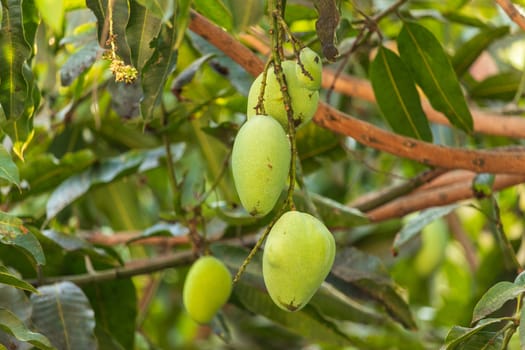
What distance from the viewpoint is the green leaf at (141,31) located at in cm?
87

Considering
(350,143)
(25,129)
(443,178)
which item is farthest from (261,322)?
(25,129)

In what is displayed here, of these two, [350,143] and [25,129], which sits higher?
[25,129]

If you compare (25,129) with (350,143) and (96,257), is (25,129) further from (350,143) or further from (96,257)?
(350,143)

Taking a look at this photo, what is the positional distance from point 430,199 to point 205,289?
0.39 m

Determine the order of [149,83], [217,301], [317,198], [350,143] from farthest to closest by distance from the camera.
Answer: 1. [350,143]
2. [317,198]
3. [217,301]
4. [149,83]

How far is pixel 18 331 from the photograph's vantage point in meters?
A: 0.87

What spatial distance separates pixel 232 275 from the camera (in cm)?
130

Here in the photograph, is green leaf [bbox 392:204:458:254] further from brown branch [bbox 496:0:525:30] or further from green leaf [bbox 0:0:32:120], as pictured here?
green leaf [bbox 0:0:32:120]

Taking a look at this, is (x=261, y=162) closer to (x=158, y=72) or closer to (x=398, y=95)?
(x=158, y=72)

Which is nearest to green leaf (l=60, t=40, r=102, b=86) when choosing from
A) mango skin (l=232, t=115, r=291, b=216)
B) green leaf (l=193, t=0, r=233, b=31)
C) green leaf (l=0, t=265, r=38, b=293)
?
green leaf (l=193, t=0, r=233, b=31)

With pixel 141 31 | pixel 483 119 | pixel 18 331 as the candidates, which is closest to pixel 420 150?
pixel 483 119

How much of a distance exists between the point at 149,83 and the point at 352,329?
1.30 m

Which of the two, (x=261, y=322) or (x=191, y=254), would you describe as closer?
(x=191, y=254)

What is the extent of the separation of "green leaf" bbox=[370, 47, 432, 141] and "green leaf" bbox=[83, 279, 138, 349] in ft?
1.51
